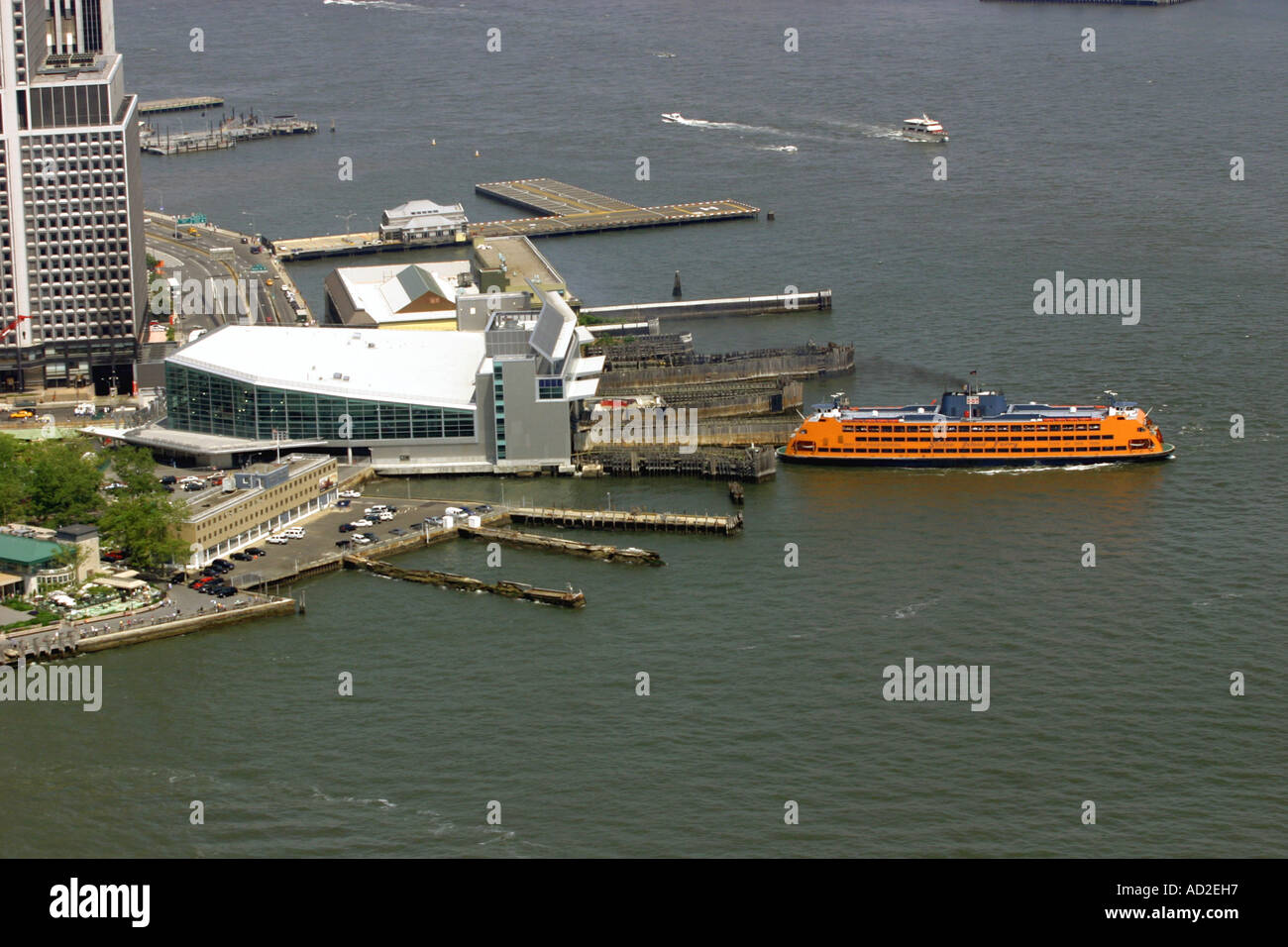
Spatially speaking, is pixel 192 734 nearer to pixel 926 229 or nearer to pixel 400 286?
pixel 400 286

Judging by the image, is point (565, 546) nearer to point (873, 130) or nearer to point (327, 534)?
point (327, 534)

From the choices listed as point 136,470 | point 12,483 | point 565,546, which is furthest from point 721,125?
point 12,483

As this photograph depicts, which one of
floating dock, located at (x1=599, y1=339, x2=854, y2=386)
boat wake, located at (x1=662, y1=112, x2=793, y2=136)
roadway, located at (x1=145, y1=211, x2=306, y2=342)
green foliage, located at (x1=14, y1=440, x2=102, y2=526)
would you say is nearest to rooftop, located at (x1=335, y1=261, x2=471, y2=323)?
roadway, located at (x1=145, y1=211, x2=306, y2=342)

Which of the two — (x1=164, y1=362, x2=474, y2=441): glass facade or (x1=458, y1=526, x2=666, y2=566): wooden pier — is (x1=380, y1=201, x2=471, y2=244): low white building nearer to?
(x1=164, y1=362, x2=474, y2=441): glass facade

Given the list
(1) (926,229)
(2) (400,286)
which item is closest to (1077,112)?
(1) (926,229)

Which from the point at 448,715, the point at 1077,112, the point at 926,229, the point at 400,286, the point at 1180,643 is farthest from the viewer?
the point at 1077,112

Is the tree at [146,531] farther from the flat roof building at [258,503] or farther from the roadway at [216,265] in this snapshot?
the roadway at [216,265]
